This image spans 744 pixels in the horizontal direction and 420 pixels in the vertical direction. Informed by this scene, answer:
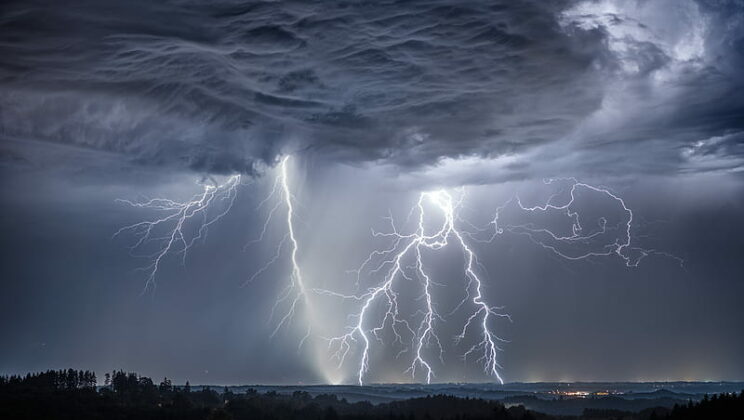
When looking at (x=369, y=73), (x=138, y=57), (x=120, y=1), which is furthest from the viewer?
(x=369, y=73)

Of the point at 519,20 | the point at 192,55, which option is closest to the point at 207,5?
the point at 192,55

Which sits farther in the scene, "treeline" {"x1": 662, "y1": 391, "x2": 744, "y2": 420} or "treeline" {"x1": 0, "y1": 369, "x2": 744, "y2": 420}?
"treeline" {"x1": 0, "y1": 369, "x2": 744, "y2": 420}

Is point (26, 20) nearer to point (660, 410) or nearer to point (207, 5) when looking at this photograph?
point (207, 5)

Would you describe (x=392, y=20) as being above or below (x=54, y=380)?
above

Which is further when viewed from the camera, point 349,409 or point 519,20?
point 349,409

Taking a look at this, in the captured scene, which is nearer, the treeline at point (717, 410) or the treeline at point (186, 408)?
the treeline at point (717, 410)

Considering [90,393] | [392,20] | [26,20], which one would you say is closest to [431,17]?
[392,20]

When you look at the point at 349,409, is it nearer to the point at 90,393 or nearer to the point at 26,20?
the point at 90,393

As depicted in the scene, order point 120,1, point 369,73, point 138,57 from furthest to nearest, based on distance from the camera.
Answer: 1. point 369,73
2. point 138,57
3. point 120,1

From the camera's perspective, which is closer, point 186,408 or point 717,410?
point 717,410
